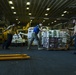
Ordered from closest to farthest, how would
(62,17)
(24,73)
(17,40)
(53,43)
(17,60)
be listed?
(24,73) → (17,60) → (53,43) → (17,40) → (62,17)

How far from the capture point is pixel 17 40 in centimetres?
1892

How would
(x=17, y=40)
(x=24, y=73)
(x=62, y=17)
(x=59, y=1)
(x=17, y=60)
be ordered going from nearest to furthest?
(x=24, y=73), (x=17, y=60), (x=17, y=40), (x=59, y=1), (x=62, y=17)

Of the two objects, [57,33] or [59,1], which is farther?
[59,1]

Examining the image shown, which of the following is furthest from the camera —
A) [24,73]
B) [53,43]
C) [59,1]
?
[59,1]

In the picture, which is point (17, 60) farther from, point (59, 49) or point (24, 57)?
point (59, 49)

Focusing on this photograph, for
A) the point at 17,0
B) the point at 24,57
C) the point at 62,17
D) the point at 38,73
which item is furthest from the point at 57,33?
the point at 62,17

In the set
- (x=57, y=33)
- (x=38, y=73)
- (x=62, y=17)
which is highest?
(x=62, y=17)

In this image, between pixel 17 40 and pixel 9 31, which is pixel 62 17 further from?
pixel 9 31

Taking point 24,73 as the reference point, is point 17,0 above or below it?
above

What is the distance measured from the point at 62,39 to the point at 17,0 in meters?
10.1

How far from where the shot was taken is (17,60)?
294 inches

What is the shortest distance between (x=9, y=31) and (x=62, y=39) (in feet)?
10.3

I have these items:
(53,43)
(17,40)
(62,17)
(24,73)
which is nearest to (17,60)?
(24,73)

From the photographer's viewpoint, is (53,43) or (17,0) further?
(17,0)
